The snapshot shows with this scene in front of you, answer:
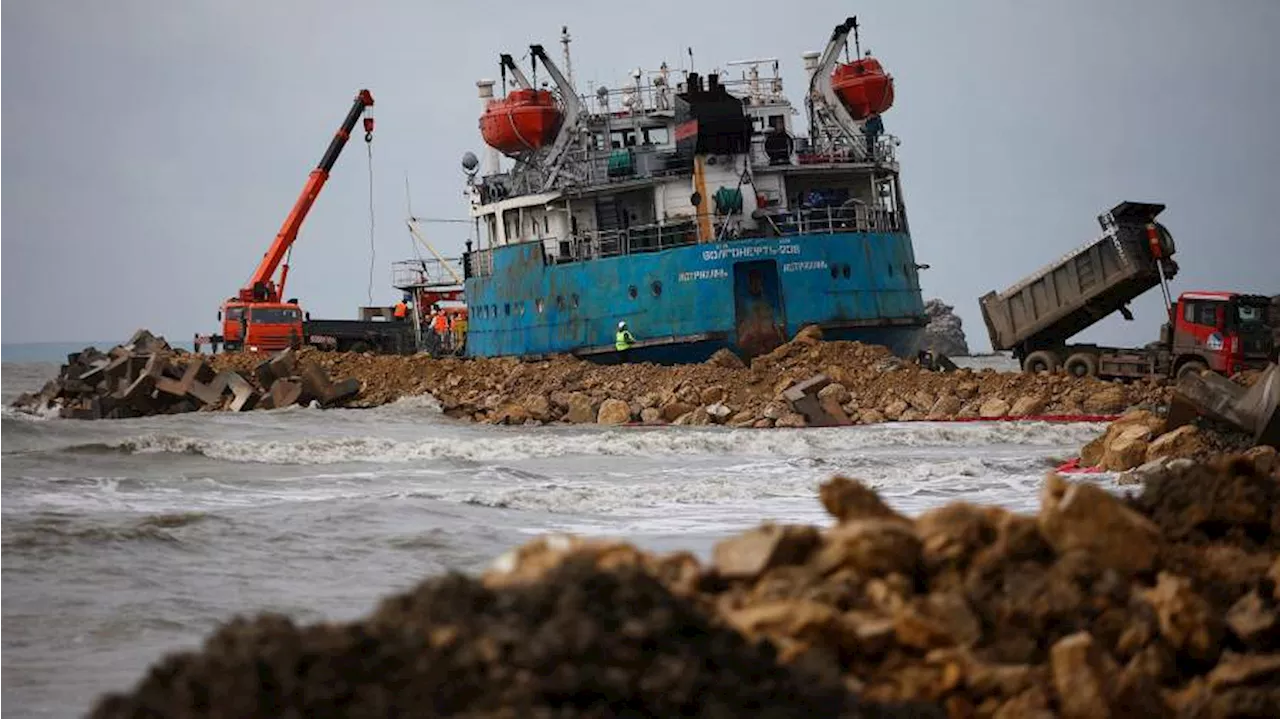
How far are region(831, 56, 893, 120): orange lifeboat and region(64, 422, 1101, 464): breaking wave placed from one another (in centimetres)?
1682

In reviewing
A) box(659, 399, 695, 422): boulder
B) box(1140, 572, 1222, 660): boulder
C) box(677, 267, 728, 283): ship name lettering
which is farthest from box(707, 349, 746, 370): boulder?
box(1140, 572, 1222, 660): boulder

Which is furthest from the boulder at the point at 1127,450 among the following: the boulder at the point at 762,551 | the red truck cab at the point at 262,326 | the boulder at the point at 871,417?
the red truck cab at the point at 262,326

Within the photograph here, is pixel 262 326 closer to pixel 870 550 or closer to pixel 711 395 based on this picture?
pixel 711 395

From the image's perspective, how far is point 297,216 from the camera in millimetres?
61031

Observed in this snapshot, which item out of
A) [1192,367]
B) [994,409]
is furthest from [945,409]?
[1192,367]

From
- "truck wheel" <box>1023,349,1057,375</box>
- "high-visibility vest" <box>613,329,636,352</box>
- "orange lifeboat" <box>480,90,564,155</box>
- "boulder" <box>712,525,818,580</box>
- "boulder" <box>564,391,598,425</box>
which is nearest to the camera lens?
"boulder" <box>712,525,818,580</box>

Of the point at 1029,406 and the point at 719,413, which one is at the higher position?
the point at 719,413

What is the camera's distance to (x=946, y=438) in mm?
27578

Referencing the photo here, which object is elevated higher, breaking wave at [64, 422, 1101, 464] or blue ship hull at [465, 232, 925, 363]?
blue ship hull at [465, 232, 925, 363]

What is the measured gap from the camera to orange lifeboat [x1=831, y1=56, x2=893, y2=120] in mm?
44344

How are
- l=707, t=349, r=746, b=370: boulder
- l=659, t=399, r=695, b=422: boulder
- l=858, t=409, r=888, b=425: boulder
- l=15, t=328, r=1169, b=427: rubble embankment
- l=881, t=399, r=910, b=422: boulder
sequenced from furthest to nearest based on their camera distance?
l=707, t=349, r=746, b=370: boulder, l=659, t=399, r=695, b=422: boulder, l=881, t=399, r=910, b=422: boulder, l=858, t=409, r=888, b=425: boulder, l=15, t=328, r=1169, b=427: rubble embankment

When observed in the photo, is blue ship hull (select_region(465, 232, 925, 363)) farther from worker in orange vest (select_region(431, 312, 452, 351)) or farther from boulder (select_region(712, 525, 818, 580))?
boulder (select_region(712, 525, 818, 580))

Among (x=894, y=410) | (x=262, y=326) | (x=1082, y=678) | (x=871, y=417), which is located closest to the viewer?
(x=1082, y=678)

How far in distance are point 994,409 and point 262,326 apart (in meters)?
27.9
